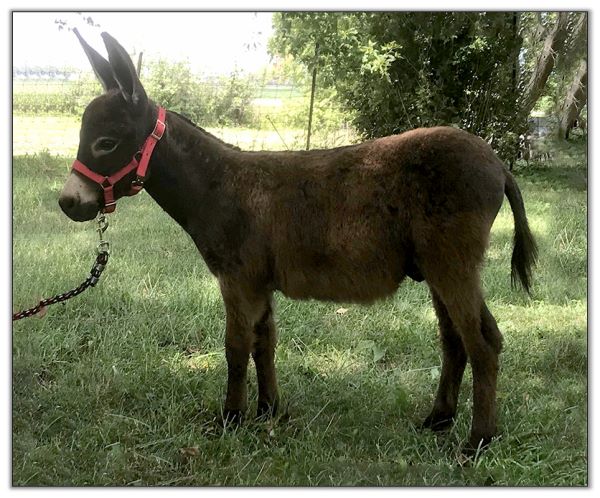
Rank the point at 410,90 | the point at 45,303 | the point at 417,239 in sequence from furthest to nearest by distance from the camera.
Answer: the point at 410,90 < the point at 45,303 < the point at 417,239

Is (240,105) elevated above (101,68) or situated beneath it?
situated beneath

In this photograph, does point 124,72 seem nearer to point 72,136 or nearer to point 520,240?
point 72,136

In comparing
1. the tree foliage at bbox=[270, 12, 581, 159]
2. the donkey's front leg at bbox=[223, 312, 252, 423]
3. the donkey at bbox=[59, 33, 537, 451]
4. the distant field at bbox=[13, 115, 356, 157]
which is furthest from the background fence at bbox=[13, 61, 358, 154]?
the donkey's front leg at bbox=[223, 312, 252, 423]

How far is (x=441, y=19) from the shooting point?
9.17ft

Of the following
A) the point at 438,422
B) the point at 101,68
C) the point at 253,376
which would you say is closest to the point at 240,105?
the point at 101,68

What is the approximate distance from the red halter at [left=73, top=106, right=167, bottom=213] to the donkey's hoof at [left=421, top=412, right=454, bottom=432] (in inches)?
67.6

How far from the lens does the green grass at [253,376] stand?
2.36m

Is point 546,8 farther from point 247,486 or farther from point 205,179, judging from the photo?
point 247,486

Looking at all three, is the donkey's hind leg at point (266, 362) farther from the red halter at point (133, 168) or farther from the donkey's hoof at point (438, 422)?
the red halter at point (133, 168)

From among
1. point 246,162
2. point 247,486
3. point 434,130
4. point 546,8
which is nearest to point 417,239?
point 434,130

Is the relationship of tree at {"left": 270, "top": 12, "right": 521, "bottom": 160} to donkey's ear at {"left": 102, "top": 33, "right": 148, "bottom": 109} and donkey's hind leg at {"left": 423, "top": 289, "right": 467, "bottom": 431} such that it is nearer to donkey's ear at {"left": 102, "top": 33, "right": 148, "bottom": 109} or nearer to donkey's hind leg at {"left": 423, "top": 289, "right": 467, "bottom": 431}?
donkey's ear at {"left": 102, "top": 33, "right": 148, "bottom": 109}

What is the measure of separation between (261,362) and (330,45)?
65.7 inches

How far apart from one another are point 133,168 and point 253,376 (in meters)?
1.37

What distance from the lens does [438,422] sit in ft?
8.61
